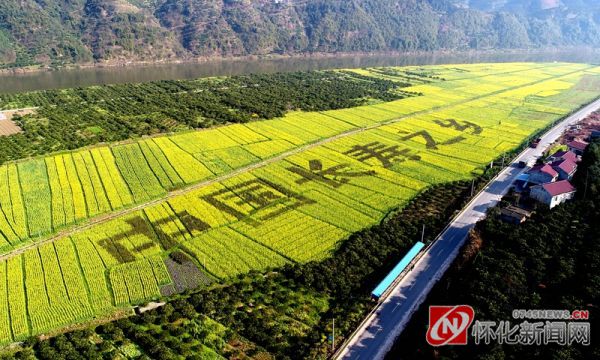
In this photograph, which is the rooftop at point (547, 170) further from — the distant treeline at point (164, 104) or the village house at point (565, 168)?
the distant treeline at point (164, 104)

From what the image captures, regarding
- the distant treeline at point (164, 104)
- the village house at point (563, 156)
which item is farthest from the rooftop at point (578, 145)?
the distant treeline at point (164, 104)

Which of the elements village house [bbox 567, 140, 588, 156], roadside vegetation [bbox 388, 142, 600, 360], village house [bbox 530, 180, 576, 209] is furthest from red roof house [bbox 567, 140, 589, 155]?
roadside vegetation [bbox 388, 142, 600, 360]

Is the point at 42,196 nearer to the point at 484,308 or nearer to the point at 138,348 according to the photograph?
the point at 138,348

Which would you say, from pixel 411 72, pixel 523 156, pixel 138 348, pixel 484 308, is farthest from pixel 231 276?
pixel 411 72

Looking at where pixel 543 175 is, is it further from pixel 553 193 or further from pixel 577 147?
pixel 577 147

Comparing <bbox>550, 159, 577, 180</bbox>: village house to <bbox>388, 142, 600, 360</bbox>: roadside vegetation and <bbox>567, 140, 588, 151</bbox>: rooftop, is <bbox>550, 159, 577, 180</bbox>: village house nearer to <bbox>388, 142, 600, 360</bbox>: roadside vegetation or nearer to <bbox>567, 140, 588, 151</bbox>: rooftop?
<bbox>388, 142, 600, 360</bbox>: roadside vegetation

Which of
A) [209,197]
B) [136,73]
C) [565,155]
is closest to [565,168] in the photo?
[565,155]
